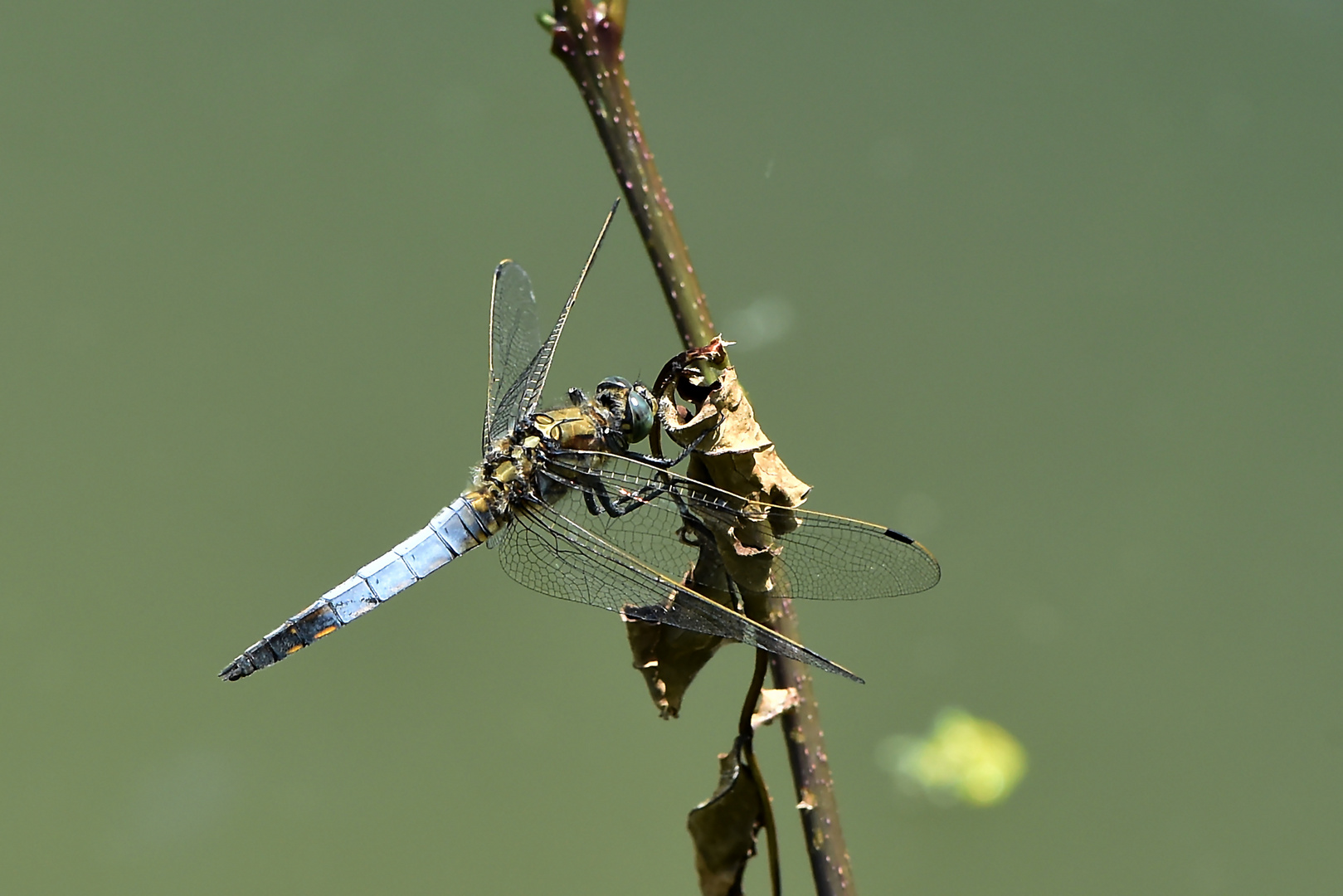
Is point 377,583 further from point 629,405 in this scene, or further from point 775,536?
point 775,536

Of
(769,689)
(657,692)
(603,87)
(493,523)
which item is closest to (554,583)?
(493,523)

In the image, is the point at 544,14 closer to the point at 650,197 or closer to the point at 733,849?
the point at 650,197

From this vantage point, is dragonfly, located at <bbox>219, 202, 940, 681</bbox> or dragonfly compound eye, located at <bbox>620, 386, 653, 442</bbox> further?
dragonfly compound eye, located at <bbox>620, 386, 653, 442</bbox>

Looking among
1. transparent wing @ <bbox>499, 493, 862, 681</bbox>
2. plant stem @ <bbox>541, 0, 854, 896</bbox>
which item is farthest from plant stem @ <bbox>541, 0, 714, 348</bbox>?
transparent wing @ <bbox>499, 493, 862, 681</bbox>

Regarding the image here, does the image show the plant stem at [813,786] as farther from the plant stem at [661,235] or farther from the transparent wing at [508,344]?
the transparent wing at [508,344]

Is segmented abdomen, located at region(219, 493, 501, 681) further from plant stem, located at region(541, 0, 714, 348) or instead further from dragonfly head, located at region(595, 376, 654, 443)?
plant stem, located at region(541, 0, 714, 348)

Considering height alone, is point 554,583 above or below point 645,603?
above
